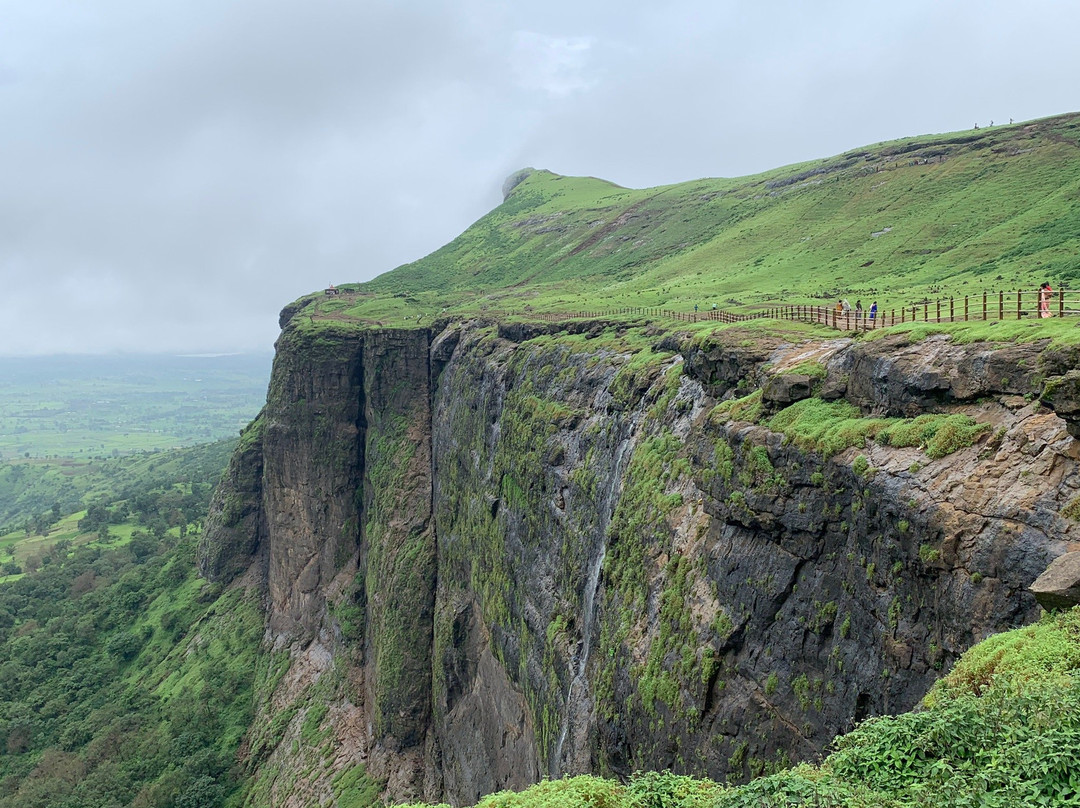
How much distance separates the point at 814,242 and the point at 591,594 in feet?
242

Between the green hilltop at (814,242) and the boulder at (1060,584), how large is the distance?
129 feet

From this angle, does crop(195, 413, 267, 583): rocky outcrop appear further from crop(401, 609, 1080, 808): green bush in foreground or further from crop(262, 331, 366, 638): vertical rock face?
crop(401, 609, 1080, 808): green bush in foreground

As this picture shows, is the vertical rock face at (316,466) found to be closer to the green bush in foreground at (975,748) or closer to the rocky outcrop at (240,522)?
the rocky outcrop at (240,522)

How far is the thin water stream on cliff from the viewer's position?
2617 cm

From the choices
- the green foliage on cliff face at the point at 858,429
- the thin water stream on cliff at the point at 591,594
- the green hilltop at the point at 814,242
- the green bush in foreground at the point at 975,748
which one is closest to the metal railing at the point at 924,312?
the green foliage on cliff face at the point at 858,429

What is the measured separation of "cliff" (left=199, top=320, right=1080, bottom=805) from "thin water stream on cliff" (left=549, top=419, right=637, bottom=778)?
0.16 meters

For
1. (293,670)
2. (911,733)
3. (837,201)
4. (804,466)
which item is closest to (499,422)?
(804,466)

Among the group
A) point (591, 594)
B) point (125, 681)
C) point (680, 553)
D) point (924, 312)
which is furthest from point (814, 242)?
point (125, 681)

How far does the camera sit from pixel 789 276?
2975 inches

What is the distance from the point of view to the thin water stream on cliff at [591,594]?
2617 centimetres

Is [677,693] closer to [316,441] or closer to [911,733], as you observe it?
[911,733]

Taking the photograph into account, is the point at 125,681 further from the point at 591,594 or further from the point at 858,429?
the point at 858,429

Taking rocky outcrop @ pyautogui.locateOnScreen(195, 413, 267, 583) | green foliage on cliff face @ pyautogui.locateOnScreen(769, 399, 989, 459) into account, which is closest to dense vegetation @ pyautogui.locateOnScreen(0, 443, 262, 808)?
rocky outcrop @ pyautogui.locateOnScreen(195, 413, 267, 583)

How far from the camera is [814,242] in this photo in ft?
284
